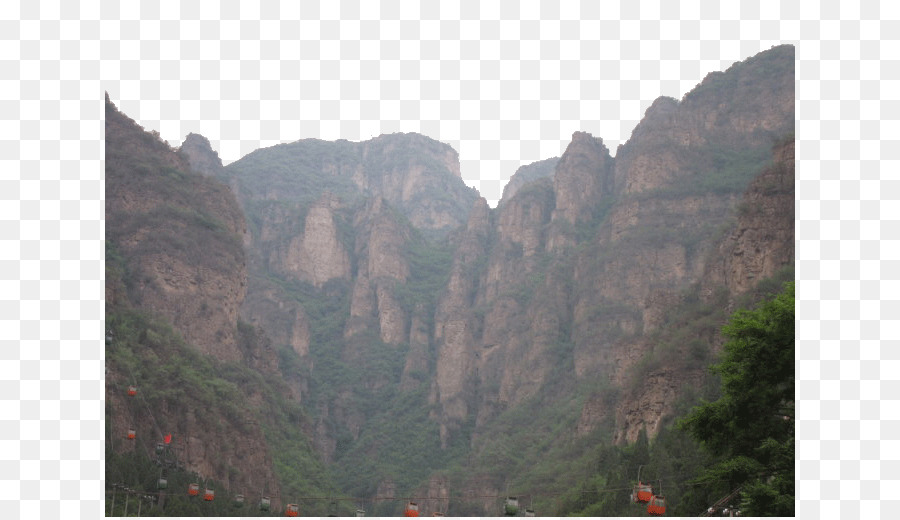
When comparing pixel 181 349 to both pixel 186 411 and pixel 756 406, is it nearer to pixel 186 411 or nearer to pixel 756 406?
pixel 186 411

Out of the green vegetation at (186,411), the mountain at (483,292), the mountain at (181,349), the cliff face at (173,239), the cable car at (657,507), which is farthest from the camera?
the cliff face at (173,239)

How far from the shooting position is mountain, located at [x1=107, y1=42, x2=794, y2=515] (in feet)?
227

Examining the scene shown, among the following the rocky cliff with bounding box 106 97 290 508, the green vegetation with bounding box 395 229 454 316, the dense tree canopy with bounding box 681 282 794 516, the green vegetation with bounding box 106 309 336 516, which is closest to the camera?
the dense tree canopy with bounding box 681 282 794 516

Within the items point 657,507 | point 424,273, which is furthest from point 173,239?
point 424,273

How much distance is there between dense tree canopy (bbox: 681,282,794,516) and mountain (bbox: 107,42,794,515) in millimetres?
24819

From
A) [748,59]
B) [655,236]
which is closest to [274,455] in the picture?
[655,236]

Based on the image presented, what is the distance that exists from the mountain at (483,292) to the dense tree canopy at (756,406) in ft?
81.4

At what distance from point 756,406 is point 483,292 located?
341 feet

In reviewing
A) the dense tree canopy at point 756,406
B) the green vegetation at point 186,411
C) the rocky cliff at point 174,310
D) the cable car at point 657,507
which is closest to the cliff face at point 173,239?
the rocky cliff at point 174,310

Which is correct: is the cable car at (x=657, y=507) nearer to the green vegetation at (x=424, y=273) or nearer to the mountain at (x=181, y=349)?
the mountain at (x=181, y=349)

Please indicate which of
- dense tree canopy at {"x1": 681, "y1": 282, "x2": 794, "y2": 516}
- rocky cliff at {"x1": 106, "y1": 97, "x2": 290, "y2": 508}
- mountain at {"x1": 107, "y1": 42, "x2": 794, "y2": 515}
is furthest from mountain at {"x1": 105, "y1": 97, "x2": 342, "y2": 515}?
dense tree canopy at {"x1": 681, "y1": 282, "x2": 794, "y2": 516}

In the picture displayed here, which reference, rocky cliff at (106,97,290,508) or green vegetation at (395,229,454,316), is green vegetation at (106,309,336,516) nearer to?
rocky cliff at (106,97,290,508)

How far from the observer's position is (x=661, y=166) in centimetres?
11094

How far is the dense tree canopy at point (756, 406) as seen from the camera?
28734 millimetres
